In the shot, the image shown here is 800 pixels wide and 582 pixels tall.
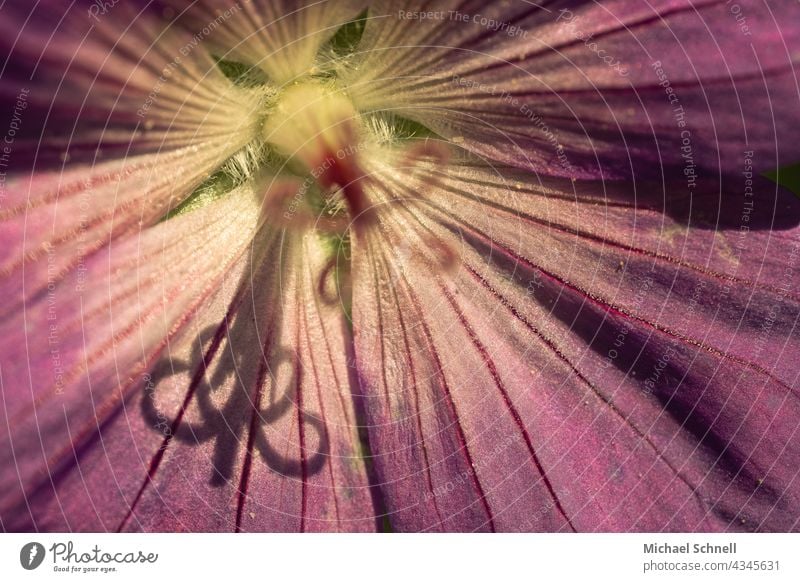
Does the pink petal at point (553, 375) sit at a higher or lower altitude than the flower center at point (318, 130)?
lower

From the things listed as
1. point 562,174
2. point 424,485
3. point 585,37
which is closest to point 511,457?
point 424,485

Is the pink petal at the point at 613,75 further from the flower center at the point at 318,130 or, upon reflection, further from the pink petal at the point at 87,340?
the pink petal at the point at 87,340

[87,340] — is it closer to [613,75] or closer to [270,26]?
[270,26]
